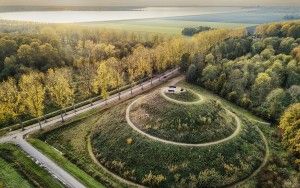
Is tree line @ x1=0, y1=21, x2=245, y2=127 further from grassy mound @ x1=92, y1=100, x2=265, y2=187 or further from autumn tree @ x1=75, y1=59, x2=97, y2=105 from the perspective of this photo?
grassy mound @ x1=92, y1=100, x2=265, y2=187

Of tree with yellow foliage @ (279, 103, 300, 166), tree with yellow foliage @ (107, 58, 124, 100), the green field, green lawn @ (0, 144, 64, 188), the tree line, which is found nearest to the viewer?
green lawn @ (0, 144, 64, 188)

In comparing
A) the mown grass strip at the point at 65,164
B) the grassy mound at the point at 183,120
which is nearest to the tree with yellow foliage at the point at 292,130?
the grassy mound at the point at 183,120

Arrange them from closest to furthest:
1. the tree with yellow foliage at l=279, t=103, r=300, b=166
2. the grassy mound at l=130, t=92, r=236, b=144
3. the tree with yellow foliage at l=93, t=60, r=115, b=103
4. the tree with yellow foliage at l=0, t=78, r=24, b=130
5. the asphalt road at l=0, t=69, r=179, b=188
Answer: the asphalt road at l=0, t=69, r=179, b=188, the grassy mound at l=130, t=92, r=236, b=144, the tree with yellow foliage at l=279, t=103, r=300, b=166, the tree with yellow foliage at l=0, t=78, r=24, b=130, the tree with yellow foliage at l=93, t=60, r=115, b=103

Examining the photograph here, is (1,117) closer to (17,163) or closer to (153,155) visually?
(17,163)

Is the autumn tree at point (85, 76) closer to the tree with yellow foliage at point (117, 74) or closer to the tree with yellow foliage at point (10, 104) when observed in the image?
the tree with yellow foliage at point (117, 74)

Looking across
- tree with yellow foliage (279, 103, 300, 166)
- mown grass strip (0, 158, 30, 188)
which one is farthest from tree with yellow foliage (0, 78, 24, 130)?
tree with yellow foliage (279, 103, 300, 166)

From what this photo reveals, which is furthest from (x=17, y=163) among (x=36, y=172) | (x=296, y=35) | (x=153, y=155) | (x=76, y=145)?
(x=296, y=35)

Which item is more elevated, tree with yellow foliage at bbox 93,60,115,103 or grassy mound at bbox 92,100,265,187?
tree with yellow foliage at bbox 93,60,115,103
